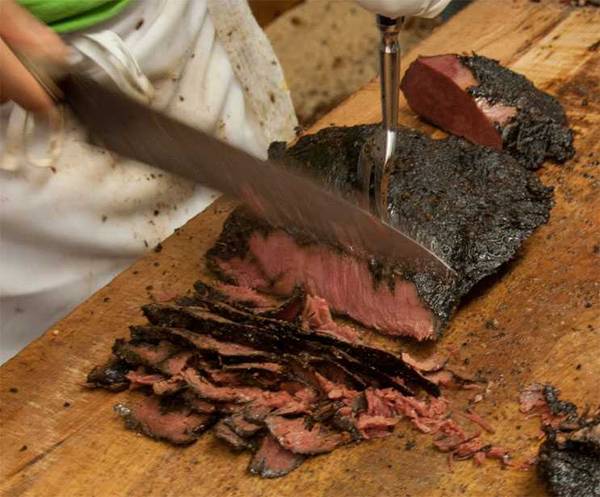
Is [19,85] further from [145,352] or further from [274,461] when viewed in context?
[274,461]

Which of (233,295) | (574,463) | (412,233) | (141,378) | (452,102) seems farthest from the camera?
(452,102)

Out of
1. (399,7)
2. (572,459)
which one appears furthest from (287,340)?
(399,7)

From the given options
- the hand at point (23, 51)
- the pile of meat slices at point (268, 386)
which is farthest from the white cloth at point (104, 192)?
the pile of meat slices at point (268, 386)

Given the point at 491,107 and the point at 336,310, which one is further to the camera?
the point at 491,107

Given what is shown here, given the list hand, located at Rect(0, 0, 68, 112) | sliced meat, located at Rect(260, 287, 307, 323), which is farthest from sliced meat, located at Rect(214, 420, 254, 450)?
hand, located at Rect(0, 0, 68, 112)

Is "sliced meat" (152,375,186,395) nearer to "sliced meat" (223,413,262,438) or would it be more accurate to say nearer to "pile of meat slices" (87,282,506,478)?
"pile of meat slices" (87,282,506,478)

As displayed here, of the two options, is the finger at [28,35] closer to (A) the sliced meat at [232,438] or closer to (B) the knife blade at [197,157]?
(B) the knife blade at [197,157]
